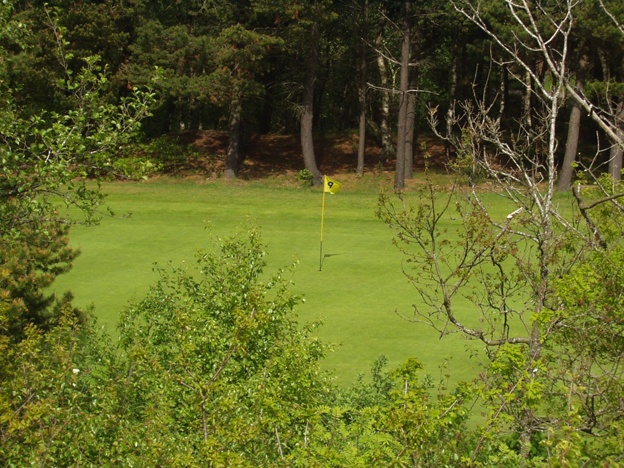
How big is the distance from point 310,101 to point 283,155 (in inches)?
209

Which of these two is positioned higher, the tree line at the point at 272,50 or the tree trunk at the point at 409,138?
the tree line at the point at 272,50

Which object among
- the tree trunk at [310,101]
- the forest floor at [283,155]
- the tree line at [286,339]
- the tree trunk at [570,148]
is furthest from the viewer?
the forest floor at [283,155]

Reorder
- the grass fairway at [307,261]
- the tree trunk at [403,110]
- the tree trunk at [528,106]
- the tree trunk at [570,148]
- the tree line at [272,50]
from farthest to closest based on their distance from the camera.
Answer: the tree trunk at [403,110] → the tree trunk at [570,148] → the tree line at [272,50] → the grass fairway at [307,261] → the tree trunk at [528,106]

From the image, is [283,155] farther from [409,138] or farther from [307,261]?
[307,261]

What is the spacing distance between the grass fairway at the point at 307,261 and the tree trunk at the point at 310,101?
7.57 metres

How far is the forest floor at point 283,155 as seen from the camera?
38.8m

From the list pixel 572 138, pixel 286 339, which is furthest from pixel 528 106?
pixel 286 339

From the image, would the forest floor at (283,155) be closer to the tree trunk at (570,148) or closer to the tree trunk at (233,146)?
the tree trunk at (233,146)

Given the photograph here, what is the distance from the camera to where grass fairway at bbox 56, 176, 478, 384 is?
43.6 ft

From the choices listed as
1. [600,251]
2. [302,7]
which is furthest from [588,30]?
[600,251]

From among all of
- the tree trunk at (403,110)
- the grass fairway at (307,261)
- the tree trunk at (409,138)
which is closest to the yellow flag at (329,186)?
the grass fairway at (307,261)

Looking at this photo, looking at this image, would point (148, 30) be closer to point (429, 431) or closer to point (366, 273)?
point (366, 273)

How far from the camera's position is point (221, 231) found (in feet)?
70.0

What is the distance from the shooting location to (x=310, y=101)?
36281 millimetres
